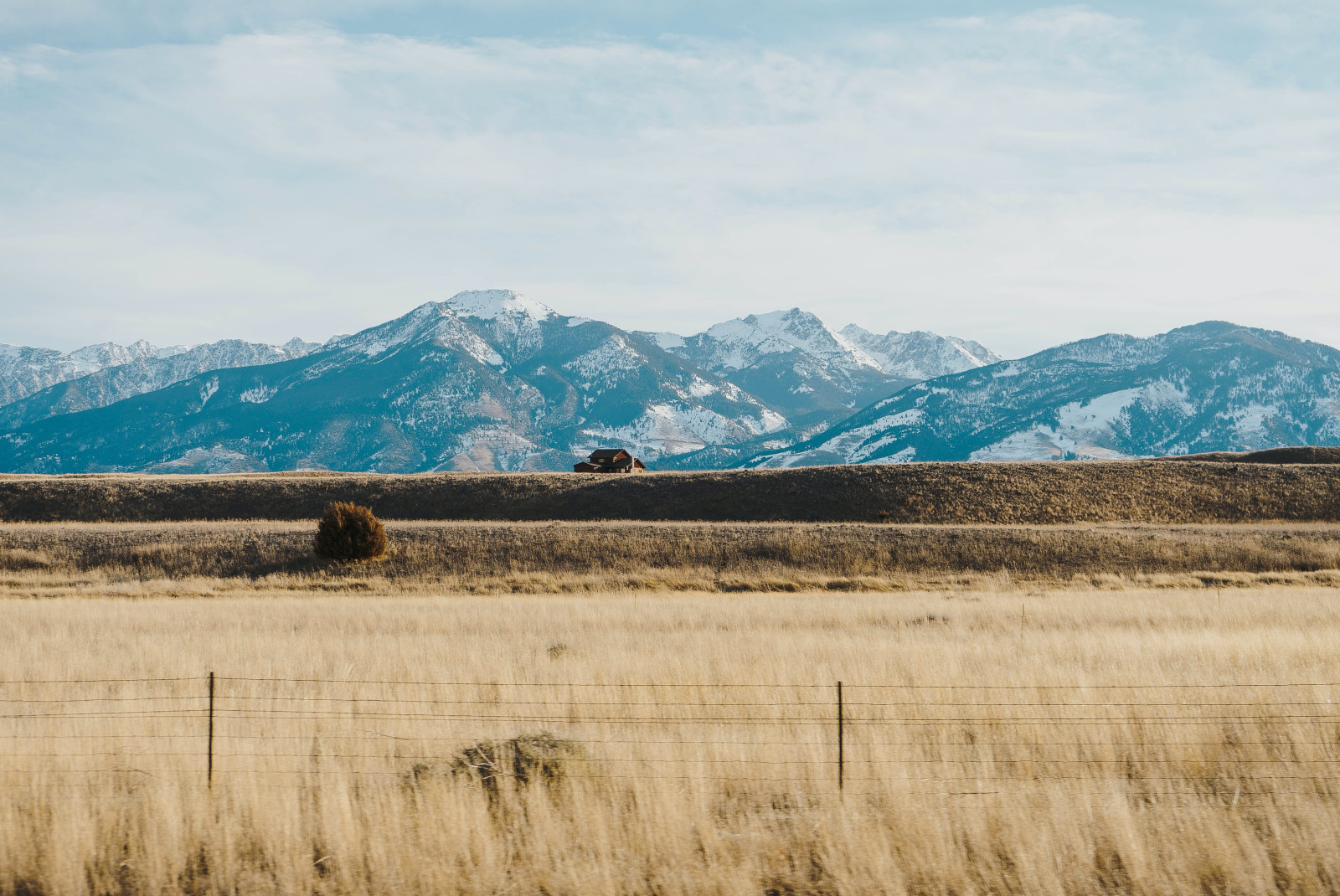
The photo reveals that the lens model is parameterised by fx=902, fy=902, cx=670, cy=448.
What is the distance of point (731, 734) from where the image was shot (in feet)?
35.4

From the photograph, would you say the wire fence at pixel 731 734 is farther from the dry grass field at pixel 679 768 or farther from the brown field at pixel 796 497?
the brown field at pixel 796 497

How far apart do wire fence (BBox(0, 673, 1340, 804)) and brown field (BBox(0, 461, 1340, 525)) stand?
40367 mm

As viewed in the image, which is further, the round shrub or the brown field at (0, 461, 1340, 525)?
the brown field at (0, 461, 1340, 525)

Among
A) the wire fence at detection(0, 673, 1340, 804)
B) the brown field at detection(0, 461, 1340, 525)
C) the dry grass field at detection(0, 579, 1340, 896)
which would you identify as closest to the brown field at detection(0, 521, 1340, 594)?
the brown field at detection(0, 461, 1340, 525)

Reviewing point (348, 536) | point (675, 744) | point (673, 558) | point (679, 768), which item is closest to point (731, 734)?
point (675, 744)

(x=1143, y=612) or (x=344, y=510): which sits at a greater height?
(x=344, y=510)

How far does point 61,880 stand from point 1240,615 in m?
24.2

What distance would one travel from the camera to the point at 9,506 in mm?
59625

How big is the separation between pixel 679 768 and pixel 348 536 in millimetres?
30875

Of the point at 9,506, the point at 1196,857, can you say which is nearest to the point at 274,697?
the point at 1196,857

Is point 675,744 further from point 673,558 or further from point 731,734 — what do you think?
point 673,558

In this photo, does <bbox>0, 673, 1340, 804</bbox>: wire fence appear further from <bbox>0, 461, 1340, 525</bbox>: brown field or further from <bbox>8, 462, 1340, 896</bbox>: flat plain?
<bbox>0, 461, 1340, 525</bbox>: brown field

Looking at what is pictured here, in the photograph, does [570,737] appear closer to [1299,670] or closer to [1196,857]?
[1196,857]

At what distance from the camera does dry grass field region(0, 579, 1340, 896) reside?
24.1ft
